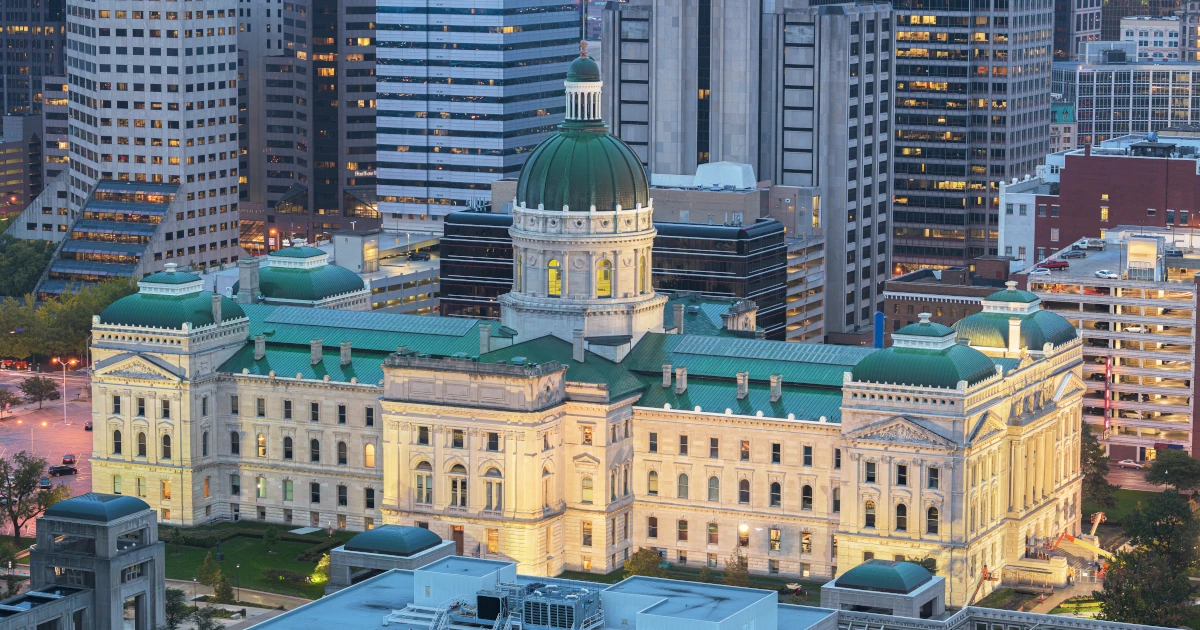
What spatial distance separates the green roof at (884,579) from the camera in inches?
7338

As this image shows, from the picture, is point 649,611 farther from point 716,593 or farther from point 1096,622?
point 1096,622

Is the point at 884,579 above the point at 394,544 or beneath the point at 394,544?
beneath

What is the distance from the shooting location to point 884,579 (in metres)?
187

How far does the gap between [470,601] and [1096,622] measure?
4348 cm

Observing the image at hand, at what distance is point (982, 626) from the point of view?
185250mm

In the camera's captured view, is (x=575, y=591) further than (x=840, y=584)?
No

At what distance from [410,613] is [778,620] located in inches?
968

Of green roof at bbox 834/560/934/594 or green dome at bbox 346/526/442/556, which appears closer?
green roof at bbox 834/560/934/594

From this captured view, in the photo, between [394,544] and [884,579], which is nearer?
[884,579]

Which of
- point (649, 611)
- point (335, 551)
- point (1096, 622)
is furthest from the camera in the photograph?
point (335, 551)

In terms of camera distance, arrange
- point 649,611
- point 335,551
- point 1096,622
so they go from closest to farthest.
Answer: point 649,611 → point 1096,622 → point 335,551

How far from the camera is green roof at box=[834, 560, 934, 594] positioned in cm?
18638

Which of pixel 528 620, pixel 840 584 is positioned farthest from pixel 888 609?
pixel 528 620

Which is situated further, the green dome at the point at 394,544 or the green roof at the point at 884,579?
the green dome at the point at 394,544
